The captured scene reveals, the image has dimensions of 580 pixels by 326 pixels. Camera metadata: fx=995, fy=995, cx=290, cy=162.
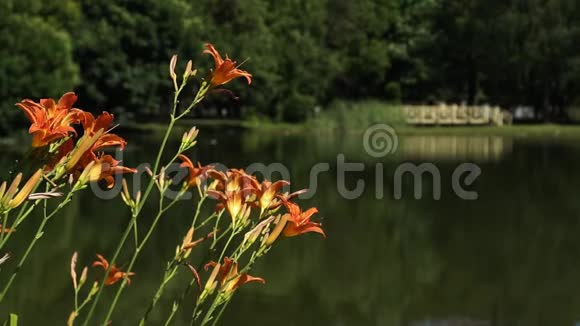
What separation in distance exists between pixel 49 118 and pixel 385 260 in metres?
6.39

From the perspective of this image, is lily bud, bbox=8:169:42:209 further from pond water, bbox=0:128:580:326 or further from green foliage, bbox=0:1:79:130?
green foliage, bbox=0:1:79:130

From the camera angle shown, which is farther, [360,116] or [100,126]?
[360,116]

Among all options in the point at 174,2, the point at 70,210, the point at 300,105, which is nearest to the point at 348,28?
the point at 300,105

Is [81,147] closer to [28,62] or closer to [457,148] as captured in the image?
[28,62]

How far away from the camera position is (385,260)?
7.77m

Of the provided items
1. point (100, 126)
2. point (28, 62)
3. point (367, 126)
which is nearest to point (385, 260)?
point (100, 126)

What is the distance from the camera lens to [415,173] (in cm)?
1548

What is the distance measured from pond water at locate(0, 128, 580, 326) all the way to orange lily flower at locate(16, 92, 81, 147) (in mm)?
4072

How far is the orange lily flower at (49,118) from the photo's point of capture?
4.92ft

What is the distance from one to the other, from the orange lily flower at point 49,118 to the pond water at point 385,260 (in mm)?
4072

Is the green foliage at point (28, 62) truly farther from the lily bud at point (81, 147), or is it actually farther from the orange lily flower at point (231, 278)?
the lily bud at point (81, 147)

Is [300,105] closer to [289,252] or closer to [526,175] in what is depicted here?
[526,175]

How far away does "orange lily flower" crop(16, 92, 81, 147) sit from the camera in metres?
1.50

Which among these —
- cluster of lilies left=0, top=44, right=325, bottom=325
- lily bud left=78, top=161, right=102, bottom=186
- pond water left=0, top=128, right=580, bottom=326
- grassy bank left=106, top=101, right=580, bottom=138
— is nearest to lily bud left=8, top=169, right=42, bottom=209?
cluster of lilies left=0, top=44, right=325, bottom=325
